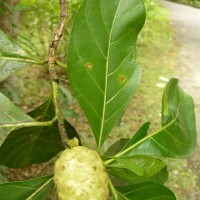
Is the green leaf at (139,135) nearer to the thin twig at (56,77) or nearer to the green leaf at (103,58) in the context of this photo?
the green leaf at (103,58)

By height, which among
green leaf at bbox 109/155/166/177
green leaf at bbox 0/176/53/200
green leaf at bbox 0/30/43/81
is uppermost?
green leaf at bbox 0/30/43/81

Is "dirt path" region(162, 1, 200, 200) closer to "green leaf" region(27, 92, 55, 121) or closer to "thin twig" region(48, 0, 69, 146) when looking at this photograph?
"green leaf" region(27, 92, 55, 121)

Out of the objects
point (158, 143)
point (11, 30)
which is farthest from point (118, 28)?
point (11, 30)

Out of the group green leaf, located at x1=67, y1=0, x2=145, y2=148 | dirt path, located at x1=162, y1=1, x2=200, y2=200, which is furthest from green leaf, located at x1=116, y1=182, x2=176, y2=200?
dirt path, located at x1=162, y1=1, x2=200, y2=200

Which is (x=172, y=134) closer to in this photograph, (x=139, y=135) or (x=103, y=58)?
(x=139, y=135)

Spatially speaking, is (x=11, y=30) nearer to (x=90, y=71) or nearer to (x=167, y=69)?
(x=90, y=71)

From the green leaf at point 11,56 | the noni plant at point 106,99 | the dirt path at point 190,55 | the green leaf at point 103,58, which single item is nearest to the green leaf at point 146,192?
the noni plant at point 106,99

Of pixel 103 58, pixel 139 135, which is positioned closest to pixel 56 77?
pixel 103 58
